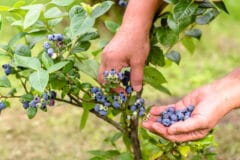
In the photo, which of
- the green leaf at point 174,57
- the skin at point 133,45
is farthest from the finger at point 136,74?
the green leaf at point 174,57

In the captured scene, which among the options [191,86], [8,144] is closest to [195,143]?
[8,144]

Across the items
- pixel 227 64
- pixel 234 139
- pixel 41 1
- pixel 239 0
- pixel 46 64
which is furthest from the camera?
pixel 227 64

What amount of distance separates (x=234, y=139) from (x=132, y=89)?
142 cm

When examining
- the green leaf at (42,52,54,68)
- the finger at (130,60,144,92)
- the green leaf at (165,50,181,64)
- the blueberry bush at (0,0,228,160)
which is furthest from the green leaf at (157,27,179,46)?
the green leaf at (42,52,54,68)

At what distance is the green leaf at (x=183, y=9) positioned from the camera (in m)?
1.36

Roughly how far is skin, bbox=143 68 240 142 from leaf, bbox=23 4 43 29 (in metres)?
0.38

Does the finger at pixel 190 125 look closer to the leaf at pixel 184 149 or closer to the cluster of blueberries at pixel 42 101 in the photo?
the leaf at pixel 184 149

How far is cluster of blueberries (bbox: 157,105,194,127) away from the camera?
137 cm

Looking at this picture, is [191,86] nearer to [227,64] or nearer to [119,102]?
[227,64]

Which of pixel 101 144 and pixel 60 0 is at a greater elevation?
pixel 60 0

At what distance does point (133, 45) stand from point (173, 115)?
8.0 inches

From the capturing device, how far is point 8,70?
1.38 meters

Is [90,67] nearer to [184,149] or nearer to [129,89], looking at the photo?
[129,89]

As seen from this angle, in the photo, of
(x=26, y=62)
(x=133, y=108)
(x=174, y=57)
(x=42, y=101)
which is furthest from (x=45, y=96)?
(x=174, y=57)
